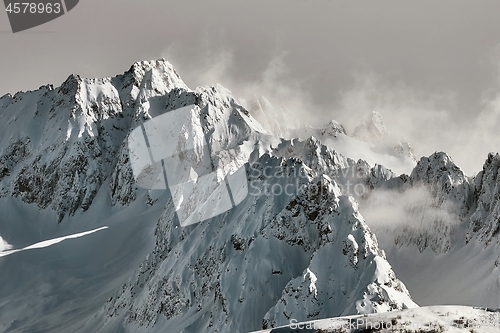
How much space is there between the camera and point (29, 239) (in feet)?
585

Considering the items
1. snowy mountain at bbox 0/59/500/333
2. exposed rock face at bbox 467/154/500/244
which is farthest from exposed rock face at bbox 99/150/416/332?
exposed rock face at bbox 467/154/500/244

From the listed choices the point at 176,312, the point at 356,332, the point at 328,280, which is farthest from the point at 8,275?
the point at 356,332

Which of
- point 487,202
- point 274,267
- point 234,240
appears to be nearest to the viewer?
point 274,267

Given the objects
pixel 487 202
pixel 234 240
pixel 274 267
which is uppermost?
pixel 487 202

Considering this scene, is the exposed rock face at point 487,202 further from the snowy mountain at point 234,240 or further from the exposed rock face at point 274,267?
the exposed rock face at point 274,267

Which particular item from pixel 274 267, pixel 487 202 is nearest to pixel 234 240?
pixel 274 267

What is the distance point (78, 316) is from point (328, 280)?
88.0m

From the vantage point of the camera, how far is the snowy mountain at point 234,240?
64625mm

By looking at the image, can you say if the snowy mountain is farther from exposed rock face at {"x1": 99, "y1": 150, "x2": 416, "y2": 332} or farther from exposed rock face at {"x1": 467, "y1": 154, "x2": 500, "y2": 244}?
exposed rock face at {"x1": 467, "y1": 154, "x2": 500, "y2": 244}

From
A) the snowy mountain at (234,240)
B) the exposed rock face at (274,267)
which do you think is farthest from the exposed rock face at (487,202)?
the exposed rock face at (274,267)

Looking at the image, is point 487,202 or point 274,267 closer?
point 274,267

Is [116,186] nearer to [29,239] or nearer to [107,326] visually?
[29,239]

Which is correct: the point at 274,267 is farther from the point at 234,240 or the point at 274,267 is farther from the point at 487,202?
the point at 487,202

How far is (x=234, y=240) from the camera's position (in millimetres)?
80438
